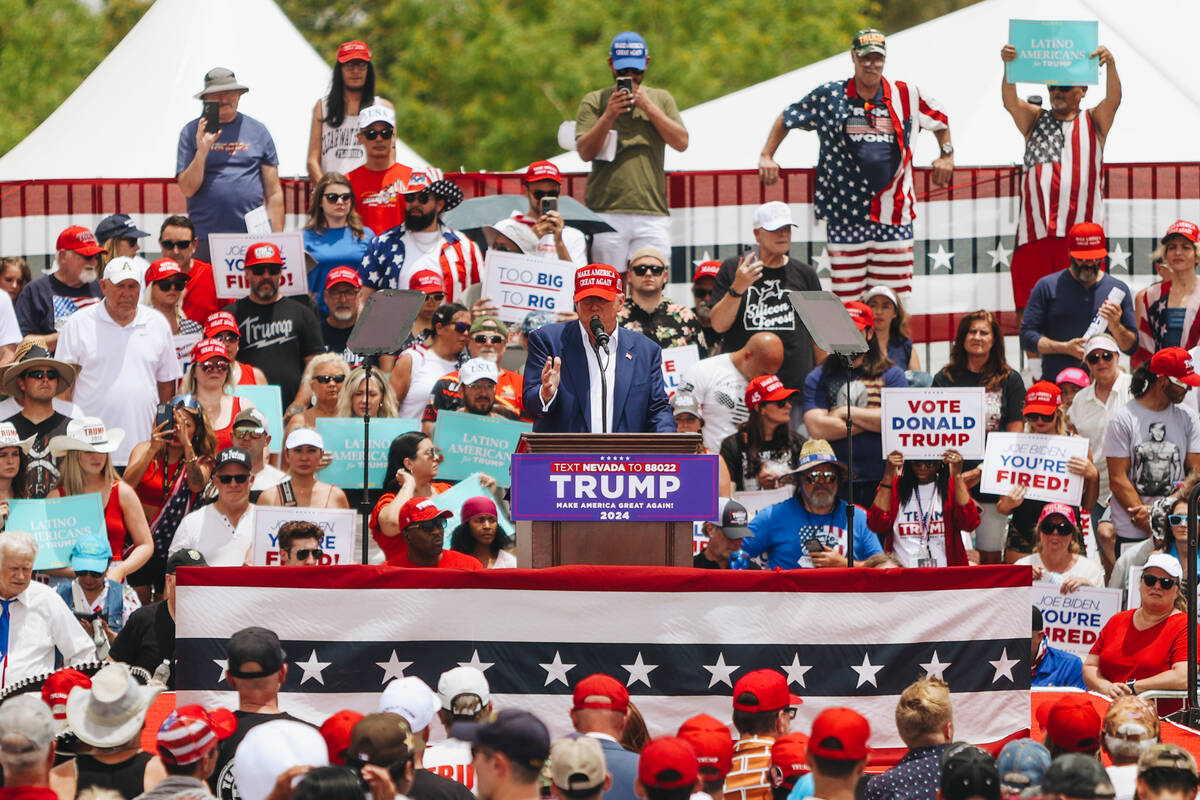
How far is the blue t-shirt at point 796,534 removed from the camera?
11.6m

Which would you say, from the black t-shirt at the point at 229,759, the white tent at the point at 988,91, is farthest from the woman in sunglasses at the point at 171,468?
the white tent at the point at 988,91

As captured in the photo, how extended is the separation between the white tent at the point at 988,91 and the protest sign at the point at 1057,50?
163 cm

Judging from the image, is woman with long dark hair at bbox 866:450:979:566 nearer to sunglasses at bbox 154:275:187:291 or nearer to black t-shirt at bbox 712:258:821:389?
black t-shirt at bbox 712:258:821:389

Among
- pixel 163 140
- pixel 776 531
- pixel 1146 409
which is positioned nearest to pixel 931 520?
pixel 776 531

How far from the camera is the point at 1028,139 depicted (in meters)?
16.1

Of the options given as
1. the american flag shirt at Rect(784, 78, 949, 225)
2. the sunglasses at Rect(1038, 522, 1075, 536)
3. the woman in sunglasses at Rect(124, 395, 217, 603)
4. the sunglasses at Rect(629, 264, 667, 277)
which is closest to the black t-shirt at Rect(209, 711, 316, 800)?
the woman in sunglasses at Rect(124, 395, 217, 603)

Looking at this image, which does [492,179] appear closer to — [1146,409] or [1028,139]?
[1028,139]

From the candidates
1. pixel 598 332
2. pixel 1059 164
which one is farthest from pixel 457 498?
pixel 1059 164

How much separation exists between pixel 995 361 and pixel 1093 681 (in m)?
3.35

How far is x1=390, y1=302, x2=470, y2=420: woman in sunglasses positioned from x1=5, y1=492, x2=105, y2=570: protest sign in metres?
2.75

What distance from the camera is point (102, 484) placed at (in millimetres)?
12266

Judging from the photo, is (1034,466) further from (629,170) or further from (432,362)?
(629,170)

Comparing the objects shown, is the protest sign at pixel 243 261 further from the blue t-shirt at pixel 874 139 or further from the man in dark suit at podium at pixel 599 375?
the blue t-shirt at pixel 874 139

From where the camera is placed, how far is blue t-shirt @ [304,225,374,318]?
49.5 feet
